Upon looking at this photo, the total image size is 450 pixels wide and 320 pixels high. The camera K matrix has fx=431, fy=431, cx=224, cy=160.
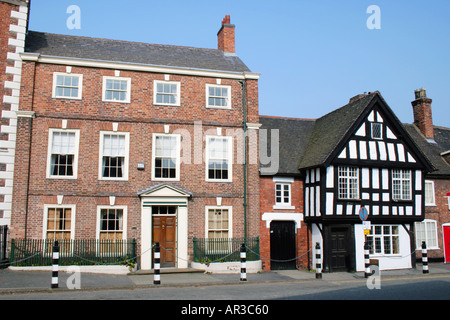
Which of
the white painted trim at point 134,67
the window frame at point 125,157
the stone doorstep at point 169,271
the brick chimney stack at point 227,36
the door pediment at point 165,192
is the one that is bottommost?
the stone doorstep at point 169,271

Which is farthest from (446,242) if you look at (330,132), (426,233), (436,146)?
(330,132)

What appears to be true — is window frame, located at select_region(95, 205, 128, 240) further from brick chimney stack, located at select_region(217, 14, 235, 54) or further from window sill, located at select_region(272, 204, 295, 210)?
brick chimney stack, located at select_region(217, 14, 235, 54)

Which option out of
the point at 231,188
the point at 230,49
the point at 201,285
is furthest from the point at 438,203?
the point at 201,285

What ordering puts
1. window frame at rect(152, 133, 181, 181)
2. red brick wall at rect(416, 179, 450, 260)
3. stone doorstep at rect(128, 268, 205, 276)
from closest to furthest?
stone doorstep at rect(128, 268, 205, 276) < window frame at rect(152, 133, 181, 181) < red brick wall at rect(416, 179, 450, 260)

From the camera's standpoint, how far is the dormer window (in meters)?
22.4

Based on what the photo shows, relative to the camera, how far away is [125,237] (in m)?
19.6

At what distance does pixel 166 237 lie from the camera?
66.6 feet

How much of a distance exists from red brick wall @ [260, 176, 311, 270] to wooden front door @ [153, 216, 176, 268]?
4.45 metres

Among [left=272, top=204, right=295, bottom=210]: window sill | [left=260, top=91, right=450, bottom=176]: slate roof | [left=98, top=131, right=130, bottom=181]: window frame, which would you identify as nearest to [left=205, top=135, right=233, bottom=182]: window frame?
[left=260, top=91, right=450, bottom=176]: slate roof

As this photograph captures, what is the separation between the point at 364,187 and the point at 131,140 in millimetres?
11796

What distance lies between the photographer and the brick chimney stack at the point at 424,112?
28844mm

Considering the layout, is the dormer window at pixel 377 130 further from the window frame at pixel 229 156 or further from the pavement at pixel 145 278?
the window frame at pixel 229 156

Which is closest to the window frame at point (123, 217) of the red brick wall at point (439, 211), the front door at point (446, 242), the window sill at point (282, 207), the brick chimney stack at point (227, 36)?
the window sill at point (282, 207)
